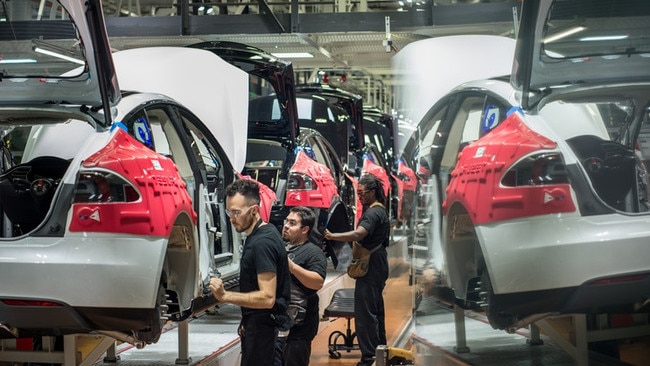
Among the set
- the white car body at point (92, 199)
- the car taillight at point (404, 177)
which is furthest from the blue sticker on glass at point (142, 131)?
the car taillight at point (404, 177)

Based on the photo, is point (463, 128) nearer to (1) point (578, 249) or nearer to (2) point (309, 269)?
(1) point (578, 249)

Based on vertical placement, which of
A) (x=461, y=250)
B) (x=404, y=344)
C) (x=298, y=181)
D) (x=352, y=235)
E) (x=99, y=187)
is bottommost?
(x=404, y=344)

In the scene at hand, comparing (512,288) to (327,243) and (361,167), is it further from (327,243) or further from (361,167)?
(361,167)

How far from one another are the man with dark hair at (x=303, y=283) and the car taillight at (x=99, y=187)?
1295mm

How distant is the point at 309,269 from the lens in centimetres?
505

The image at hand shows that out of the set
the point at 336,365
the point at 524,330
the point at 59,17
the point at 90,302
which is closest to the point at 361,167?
the point at 336,365

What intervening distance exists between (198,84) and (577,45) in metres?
3.39

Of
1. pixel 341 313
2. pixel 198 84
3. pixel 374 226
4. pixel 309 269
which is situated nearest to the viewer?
pixel 309 269

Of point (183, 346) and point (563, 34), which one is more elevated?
point (563, 34)

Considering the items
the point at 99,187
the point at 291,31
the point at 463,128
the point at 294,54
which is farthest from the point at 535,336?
the point at 294,54

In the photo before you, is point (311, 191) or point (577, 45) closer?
point (577, 45)

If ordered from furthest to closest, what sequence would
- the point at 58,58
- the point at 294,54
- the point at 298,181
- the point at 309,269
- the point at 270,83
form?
the point at 294,54 → the point at 298,181 → the point at 270,83 → the point at 309,269 → the point at 58,58

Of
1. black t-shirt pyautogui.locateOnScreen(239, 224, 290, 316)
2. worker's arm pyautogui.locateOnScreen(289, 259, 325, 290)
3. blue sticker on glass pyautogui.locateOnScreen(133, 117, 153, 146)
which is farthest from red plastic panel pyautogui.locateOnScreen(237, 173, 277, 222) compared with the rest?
black t-shirt pyautogui.locateOnScreen(239, 224, 290, 316)

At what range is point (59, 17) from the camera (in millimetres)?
4750
